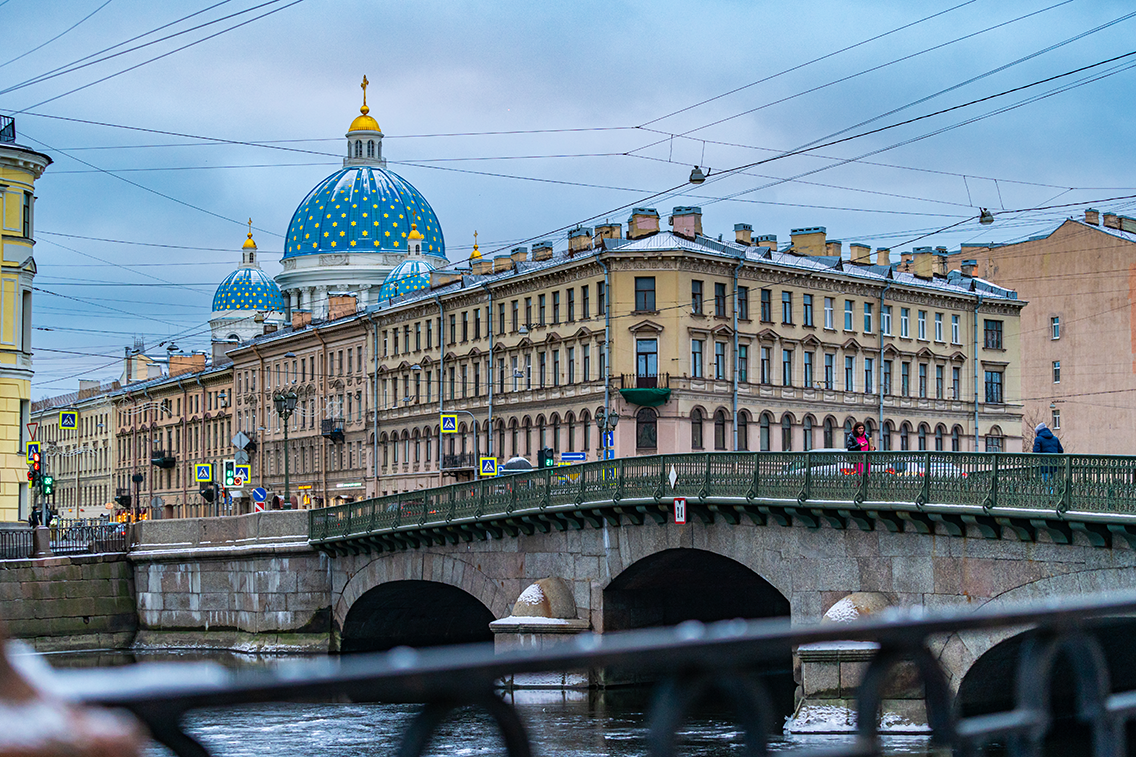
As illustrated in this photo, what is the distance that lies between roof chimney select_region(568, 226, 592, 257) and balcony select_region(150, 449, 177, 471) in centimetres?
4711

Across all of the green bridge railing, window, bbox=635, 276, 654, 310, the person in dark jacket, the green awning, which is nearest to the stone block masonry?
the green bridge railing

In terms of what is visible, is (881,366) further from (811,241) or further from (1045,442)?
(1045,442)

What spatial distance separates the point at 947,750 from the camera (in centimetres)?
428

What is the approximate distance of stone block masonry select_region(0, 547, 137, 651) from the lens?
4556 centimetres

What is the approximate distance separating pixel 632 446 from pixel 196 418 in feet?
160

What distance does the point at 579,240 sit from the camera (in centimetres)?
6844

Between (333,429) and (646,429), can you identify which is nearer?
(646,429)

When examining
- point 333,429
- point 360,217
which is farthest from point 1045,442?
point 360,217

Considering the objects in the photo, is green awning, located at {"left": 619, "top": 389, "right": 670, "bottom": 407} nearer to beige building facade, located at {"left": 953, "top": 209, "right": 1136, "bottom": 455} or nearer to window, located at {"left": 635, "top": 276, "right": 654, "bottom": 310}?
window, located at {"left": 635, "top": 276, "right": 654, "bottom": 310}

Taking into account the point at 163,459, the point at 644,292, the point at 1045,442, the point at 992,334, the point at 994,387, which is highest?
the point at 644,292

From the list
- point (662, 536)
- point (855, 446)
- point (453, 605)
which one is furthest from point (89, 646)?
point (855, 446)

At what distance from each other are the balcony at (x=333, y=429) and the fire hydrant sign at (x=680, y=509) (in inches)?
2003

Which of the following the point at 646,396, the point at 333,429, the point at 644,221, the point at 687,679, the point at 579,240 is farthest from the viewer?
the point at 333,429

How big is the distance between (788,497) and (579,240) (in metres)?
38.3
